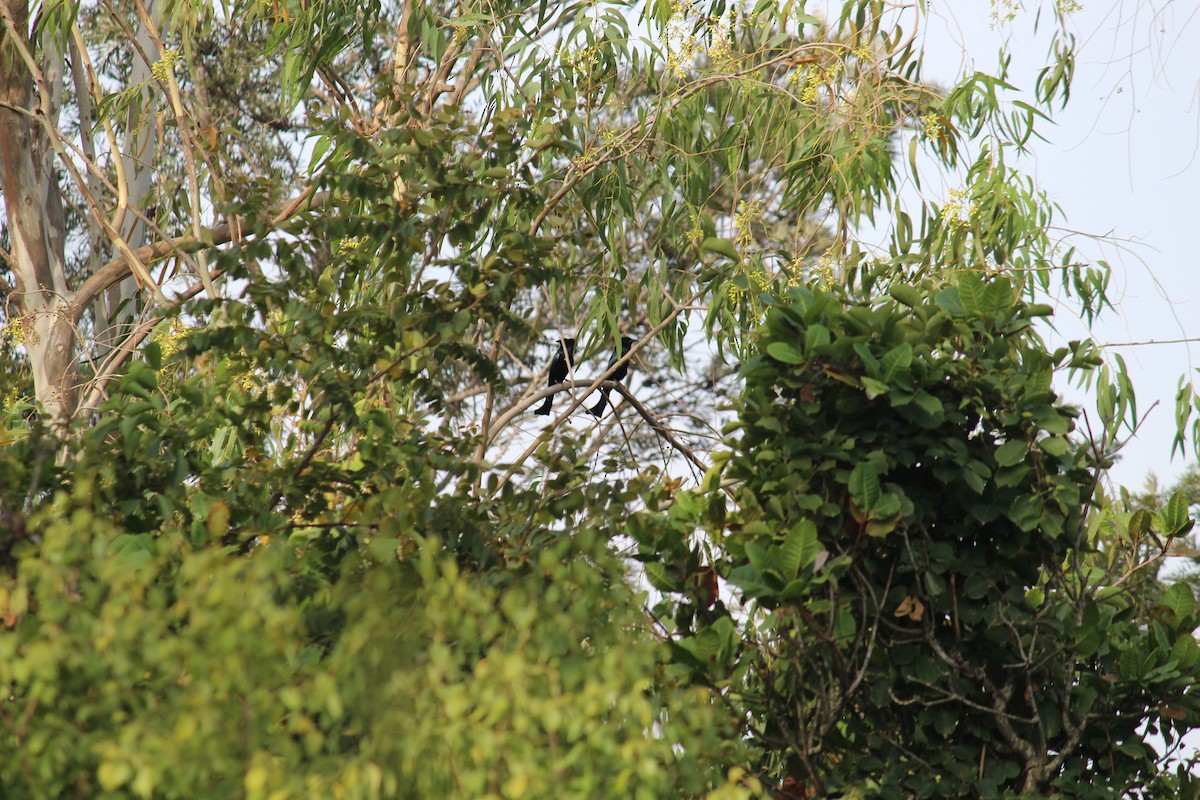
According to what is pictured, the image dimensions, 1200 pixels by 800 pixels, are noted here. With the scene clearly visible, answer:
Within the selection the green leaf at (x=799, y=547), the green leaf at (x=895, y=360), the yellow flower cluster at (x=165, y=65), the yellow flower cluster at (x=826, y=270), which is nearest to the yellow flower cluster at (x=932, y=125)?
the yellow flower cluster at (x=826, y=270)

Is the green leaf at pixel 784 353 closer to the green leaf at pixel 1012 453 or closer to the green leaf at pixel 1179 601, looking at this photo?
the green leaf at pixel 1012 453

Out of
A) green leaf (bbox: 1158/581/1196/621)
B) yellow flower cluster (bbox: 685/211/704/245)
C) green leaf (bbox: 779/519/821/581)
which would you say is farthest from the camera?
yellow flower cluster (bbox: 685/211/704/245)

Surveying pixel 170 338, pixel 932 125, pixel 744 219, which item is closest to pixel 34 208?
pixel 170 338

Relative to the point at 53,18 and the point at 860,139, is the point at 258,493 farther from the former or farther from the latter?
the point at 53,18

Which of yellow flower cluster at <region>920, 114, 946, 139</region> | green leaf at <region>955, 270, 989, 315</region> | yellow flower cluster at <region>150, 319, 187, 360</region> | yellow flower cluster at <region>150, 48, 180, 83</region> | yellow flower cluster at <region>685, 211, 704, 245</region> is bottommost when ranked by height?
green leaf at <region>955, 270, 989, 315</region>

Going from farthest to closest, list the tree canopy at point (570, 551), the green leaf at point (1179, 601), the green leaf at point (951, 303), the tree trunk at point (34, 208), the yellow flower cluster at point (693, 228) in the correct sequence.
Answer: the tree trunk at point (34, 208), the yellow flower cluster at point (693, 228), the green leaf at point (1179, 601), the green leaf at point (951, 303), the tree canopy at point (570, 551)

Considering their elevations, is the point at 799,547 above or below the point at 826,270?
below

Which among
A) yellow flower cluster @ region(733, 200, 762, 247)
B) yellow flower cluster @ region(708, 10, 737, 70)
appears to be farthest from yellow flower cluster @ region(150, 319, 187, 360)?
yellow flower cluster @ region(708, 10, 737, 70)

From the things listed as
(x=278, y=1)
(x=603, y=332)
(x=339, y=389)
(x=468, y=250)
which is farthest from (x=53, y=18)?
(x=339, y=389)

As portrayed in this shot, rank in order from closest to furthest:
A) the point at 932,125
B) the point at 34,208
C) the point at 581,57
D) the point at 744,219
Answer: the point at 744,219
the point at 932,125
the point at 581,57
the point at 34,208

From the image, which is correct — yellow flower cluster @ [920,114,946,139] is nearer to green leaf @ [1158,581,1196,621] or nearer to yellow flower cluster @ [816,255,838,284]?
yellow flower cluster @ [816,255,838,284]

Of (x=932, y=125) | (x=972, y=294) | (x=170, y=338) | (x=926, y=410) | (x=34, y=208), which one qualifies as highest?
(x=34, y=208)

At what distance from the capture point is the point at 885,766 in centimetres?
262

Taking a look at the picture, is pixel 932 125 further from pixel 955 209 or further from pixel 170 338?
pixel 170 338
